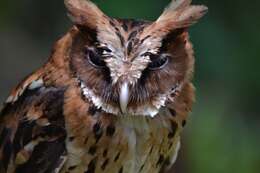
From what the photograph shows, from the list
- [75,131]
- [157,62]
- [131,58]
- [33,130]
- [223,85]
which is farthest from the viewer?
[223,85]

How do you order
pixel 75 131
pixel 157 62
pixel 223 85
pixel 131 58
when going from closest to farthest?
pixel 131 58 → pixel 157 62 → pixel 75 131 → pixel 223 85

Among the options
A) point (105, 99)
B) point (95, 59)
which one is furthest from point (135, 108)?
point (95, 59)

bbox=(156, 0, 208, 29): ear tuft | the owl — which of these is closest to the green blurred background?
the owl

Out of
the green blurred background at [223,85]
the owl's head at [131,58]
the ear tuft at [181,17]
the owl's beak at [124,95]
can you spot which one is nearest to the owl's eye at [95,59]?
the owl's head at [131,58]

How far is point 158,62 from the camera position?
4320 mm

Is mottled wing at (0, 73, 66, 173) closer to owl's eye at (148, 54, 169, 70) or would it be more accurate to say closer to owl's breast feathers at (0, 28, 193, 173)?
owl's breast feathers at (0, 28, 193, 173)

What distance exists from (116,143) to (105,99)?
0.33m

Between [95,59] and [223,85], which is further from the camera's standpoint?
[223,85]

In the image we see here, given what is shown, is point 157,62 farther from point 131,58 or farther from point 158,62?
point 131,58

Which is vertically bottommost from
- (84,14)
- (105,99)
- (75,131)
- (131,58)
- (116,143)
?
(116,143)

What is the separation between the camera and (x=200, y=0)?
5762 millimetres

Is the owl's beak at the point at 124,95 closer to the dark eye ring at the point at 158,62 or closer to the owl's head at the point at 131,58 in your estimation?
the owl's head at the point at 131,58

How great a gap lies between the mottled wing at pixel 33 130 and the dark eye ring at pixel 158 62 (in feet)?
1.68

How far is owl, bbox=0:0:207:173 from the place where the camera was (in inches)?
168
